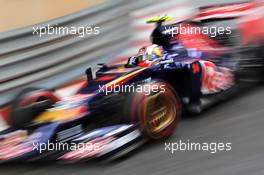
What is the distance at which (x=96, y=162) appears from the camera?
195 inches

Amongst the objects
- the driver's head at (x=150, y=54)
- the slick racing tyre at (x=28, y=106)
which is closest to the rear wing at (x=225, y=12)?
the driver's head at (x=150, y=54)

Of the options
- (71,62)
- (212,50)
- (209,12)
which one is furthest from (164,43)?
(71,62)

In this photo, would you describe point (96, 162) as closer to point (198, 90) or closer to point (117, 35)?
point (198, 90)

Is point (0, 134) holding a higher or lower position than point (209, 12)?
lower

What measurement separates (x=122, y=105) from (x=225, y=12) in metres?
2.37

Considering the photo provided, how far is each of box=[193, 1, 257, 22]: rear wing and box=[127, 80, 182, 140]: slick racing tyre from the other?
1.63 meters

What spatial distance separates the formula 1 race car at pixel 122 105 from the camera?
491 centimetres

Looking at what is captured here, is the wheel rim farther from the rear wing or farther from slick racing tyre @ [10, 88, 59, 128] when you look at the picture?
the rear wing

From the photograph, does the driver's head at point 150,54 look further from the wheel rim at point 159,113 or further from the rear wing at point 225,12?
the rear wing at point 225,12

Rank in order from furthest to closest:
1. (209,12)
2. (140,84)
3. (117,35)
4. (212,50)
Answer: (117,35)
(209,12)
(212,50)
(140,84)

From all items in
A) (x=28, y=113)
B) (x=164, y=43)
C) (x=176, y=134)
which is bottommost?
(x=176, y=134)

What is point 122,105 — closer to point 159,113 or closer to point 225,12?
point 159,113

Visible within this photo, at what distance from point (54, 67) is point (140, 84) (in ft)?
7.49

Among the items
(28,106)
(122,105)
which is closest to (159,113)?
(122,105)
